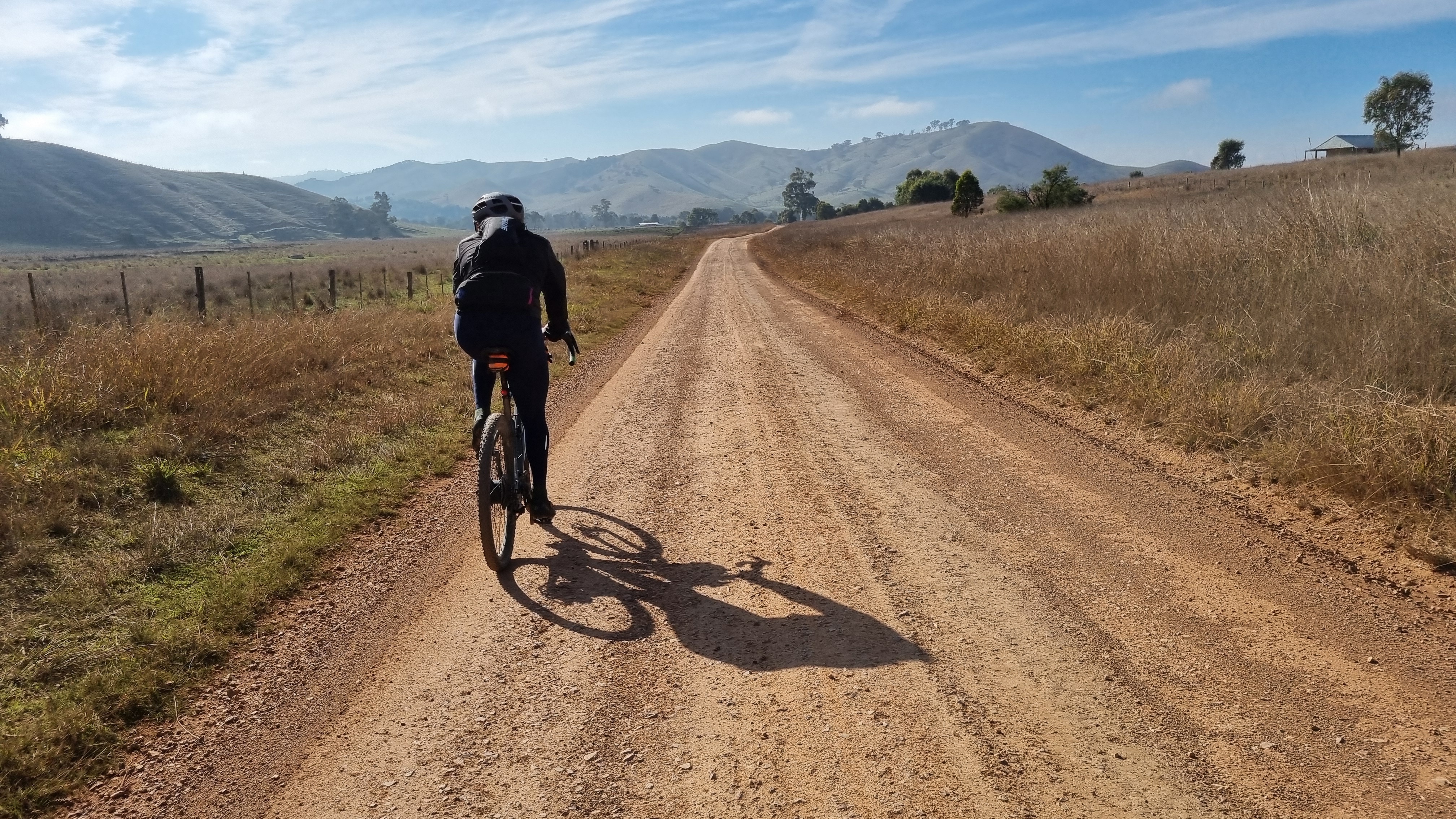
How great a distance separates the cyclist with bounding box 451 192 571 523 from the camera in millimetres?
4512

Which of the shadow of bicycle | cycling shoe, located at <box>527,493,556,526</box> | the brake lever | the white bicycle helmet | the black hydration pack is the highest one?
the white bicycle helmet

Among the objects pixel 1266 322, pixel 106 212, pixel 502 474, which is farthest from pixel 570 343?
pixel 106 212

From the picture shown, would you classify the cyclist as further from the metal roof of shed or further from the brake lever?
the metal roof of shed

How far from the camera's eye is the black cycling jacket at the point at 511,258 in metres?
4.50

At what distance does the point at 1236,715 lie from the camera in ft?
9.82

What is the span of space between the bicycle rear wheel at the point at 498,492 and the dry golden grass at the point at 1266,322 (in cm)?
500

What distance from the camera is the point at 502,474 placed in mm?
4910

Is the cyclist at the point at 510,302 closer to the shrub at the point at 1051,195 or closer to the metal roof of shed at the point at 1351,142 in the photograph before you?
the shrub at the point at 1051,195

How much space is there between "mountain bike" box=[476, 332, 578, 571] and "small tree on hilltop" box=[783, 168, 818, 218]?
18233 centimetres

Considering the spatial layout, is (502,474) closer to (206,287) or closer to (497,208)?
(497,208)

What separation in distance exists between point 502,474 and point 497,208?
159cm

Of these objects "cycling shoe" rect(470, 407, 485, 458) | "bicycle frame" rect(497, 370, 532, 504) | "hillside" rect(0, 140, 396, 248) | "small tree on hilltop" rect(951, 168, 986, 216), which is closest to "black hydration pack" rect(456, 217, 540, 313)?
"bicycle frame" rect(497, 370, 532, 504)

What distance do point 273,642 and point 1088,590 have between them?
4.12m

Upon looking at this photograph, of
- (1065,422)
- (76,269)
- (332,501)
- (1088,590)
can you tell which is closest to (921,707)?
(1088,590)
